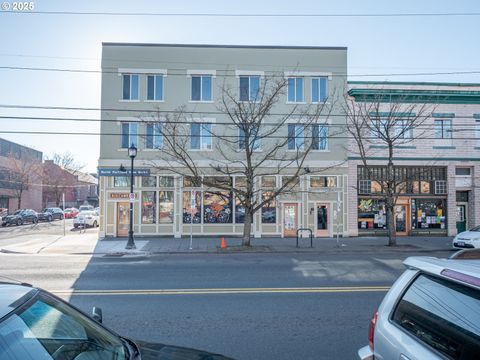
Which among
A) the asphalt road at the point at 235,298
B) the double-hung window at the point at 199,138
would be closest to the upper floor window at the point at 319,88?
the double-hung window at the point at 199,138

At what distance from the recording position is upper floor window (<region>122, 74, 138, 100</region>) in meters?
23.5

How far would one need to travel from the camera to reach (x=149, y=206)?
917 inches

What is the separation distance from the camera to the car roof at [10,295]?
215cm

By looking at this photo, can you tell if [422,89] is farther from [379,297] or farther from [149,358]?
[149,358]

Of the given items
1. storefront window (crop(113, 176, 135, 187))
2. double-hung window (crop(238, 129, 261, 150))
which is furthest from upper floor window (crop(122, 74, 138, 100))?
double-hung window (crop(238, 129, 261, 150))

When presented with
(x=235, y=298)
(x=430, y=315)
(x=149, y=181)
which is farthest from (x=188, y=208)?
(x=430, y=315)

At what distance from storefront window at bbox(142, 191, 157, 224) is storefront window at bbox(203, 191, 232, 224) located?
124 inches

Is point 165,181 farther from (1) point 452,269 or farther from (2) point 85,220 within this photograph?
(1) point 452,269

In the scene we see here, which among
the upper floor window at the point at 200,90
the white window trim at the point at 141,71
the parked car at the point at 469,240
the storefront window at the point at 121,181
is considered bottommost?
the parked car at the point at 469,240

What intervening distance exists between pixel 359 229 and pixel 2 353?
931 inches

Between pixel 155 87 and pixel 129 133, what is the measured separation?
333 centimetres

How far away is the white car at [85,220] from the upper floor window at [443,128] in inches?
1081

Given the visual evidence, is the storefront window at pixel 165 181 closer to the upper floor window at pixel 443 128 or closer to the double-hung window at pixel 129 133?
the double-hung window at pixel 129 133

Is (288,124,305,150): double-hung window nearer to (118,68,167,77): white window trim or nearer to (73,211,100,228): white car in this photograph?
(118,68,167,77): white window trim
